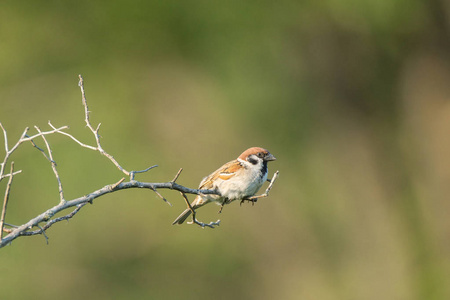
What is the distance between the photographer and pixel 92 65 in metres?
10.9

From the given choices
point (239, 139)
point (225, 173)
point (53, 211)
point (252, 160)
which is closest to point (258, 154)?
point (252, 160)

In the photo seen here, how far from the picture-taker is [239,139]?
10.8 meters

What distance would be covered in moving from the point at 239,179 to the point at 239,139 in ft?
24.0

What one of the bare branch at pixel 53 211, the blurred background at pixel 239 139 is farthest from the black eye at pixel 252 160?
the blurred background at pixel 239 139

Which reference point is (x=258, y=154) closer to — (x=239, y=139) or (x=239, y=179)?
(x=239, y=179)

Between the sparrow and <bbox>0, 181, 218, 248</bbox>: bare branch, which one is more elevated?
the sparrow

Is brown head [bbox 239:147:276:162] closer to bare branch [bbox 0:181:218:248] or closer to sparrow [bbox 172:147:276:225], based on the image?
sparrow [bbox 172:147:276:225]

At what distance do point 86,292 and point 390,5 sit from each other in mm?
6139

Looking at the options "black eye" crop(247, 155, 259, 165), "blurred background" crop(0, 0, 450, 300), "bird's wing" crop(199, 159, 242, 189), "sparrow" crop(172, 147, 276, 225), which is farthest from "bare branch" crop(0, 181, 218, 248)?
"blurred background" crop(0, 0, 450, 300)

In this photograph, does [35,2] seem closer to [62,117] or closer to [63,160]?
[62,117]

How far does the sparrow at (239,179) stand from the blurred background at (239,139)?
589 centimetres

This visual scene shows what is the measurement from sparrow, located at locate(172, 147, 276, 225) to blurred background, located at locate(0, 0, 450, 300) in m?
5.89

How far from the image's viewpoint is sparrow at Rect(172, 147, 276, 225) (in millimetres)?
3438

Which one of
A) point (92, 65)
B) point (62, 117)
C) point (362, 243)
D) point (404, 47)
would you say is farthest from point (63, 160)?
point (404, 47)
